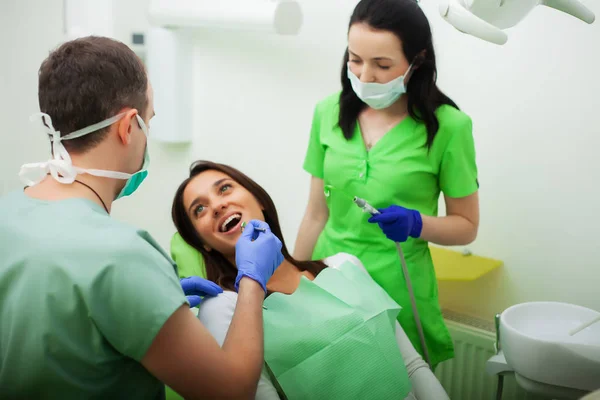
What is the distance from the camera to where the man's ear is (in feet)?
3.29

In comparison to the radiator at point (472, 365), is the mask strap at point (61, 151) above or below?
above

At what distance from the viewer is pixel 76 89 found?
3.22 feet

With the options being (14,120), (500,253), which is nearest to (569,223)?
(500,253)

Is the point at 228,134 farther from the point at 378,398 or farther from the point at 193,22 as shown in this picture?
the point at 378,398

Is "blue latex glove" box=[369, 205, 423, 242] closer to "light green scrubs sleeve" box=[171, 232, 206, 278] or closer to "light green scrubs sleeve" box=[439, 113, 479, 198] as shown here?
"light green scrubs sleeve" box=[439, 113, 479, 198]

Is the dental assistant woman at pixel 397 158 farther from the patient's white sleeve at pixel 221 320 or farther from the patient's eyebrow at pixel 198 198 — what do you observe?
the patient's white sleeve at pixel 221 320

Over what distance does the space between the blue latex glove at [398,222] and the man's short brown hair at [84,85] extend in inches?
28.8

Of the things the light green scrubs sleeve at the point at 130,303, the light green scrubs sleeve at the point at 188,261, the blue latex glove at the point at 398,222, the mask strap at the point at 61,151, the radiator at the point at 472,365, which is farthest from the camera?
the radiator at the point at 472,365

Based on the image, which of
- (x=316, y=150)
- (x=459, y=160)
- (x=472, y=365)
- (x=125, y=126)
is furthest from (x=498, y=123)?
(x=125, y=126)

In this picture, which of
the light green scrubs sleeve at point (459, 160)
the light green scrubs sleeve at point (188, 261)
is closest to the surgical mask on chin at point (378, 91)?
the light green scrubs sleeve at point (459, 160)

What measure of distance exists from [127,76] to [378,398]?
851 mm

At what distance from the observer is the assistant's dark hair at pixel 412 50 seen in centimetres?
154

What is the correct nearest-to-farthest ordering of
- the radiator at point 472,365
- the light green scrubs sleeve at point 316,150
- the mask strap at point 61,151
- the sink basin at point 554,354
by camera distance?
the mask strap at point 61,151
the sink basin at point 554,354
the light green scrubs sleeve at point 316,150
the radiator at point 472,365

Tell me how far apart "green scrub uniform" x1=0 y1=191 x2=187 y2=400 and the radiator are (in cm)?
139
